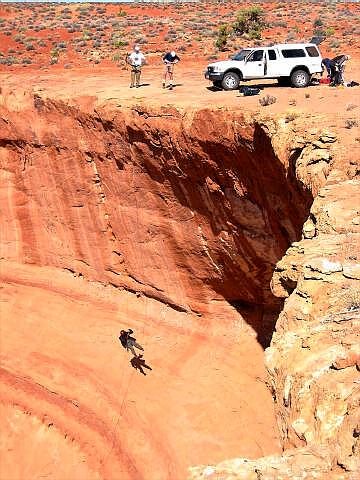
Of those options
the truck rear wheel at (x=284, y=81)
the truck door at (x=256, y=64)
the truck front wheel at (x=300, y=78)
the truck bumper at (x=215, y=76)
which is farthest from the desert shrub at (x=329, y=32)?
the truck bumper at (x=215, y=76)

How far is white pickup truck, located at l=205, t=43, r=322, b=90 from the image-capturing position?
57.9 feet

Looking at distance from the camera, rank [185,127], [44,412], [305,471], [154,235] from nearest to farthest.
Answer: [305,471]
[185,127]
[44,412]
[154,235]

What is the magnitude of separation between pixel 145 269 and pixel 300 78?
8221 millimetres

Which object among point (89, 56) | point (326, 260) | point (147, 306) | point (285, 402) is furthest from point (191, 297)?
point (89, 56)

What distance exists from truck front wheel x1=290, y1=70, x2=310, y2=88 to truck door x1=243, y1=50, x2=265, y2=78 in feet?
3.45

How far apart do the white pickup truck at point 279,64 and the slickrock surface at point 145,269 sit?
4006 mm

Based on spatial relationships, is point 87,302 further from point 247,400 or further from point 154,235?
point 247,400

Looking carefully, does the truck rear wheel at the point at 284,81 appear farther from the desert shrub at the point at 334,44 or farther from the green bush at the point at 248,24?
the green bush at the point at 248,24

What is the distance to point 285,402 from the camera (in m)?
5.23

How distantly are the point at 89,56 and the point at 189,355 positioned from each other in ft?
63.8

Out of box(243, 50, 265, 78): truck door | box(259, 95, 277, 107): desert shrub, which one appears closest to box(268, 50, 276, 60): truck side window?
box(243, 50, 265, 78): truck door

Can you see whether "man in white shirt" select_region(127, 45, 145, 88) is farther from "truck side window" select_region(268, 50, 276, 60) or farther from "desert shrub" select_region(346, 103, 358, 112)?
"desert shrub" select_region(346, 103, 358, 112)

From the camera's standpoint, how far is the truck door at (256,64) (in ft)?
58.2

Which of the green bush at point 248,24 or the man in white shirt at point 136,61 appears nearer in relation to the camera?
the man in white shirt at point 136,61
